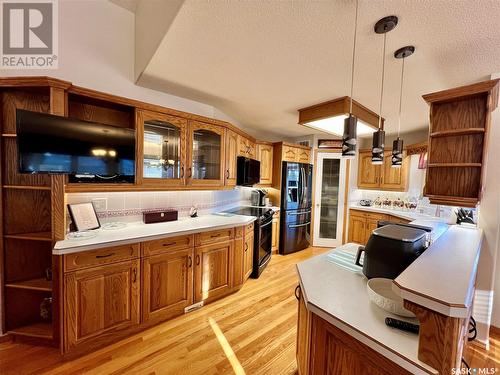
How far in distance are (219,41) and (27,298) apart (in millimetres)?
2680

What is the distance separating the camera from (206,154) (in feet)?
8.80

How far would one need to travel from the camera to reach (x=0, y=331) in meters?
1.76

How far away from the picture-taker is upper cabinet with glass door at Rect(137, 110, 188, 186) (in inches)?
84.4

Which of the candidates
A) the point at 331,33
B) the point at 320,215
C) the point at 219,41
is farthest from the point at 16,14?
the point at 320,215

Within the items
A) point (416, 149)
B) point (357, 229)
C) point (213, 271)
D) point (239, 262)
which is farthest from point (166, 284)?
point (416, 149)

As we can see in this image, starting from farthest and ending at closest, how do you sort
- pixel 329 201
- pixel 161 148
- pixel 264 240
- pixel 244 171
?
1. pixel 329 201
2. pixel 264 240
3. pixel 244 171
4. pixel 161 148

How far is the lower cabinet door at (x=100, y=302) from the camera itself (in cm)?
162

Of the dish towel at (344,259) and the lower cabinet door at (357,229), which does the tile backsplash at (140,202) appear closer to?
the dish towel at (344,259)

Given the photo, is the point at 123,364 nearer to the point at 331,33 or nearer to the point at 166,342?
the point at 166,342

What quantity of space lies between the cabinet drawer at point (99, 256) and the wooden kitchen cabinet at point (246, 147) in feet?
6.11

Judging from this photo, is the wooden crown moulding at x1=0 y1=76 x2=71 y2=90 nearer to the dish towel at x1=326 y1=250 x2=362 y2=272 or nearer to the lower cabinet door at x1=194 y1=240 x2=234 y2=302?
the lower cabinet door at x1=194 y1=240 x2=234 y2=302

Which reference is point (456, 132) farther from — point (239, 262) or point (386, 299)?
point (239, 262)

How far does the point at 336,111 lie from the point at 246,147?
4.67ft
